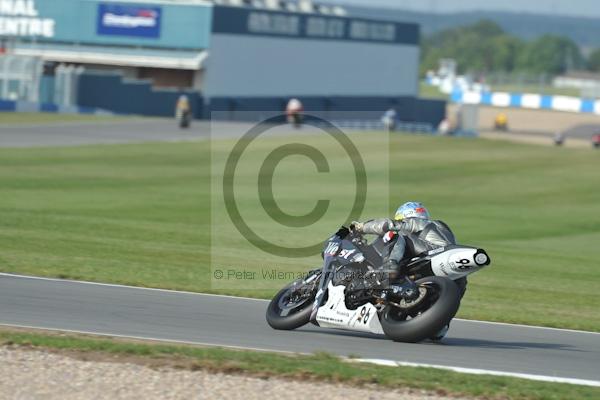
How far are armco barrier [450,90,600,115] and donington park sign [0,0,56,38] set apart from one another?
40146 mm

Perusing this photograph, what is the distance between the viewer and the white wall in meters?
64.6

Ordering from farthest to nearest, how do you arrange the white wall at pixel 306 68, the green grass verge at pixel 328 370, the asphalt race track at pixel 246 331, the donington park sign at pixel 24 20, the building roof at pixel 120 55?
the donington park sign at pixel 24 20 → the white wall at pixel 306 68 → the building roof at pixel 120 55 → the asphalt race track at pixel 246 331 → the green grass verge at pixel 328 370

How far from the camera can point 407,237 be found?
36.3 feet

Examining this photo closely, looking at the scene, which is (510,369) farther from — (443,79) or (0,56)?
(443,79)

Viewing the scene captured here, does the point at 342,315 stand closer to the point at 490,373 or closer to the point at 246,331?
the point at 246,331

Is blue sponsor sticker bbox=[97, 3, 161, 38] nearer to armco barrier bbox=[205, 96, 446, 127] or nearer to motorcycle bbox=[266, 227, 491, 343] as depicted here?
armco barrier bbox=[205, 96, 446, 127]

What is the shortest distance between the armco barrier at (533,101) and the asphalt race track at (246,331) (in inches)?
3276

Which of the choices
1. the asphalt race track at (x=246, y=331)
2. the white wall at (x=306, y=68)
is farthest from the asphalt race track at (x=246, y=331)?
the white wall at (x=306, y=68)

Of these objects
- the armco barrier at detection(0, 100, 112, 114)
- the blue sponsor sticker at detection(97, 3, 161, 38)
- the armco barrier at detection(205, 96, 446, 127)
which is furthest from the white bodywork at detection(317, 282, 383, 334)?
the blue sponsor sticker at detection(97, 3, 161, 38)

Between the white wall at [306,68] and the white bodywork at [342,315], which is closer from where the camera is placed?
the white bodywork at [342,315]

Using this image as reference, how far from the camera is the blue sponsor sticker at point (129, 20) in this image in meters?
63.8

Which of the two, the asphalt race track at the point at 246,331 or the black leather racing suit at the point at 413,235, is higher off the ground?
the black leather racing suit at the point at 413,235

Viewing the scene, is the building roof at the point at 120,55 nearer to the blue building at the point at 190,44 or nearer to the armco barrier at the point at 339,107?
the blue building at the point at 190,44

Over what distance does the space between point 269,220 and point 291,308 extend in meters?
13.4
